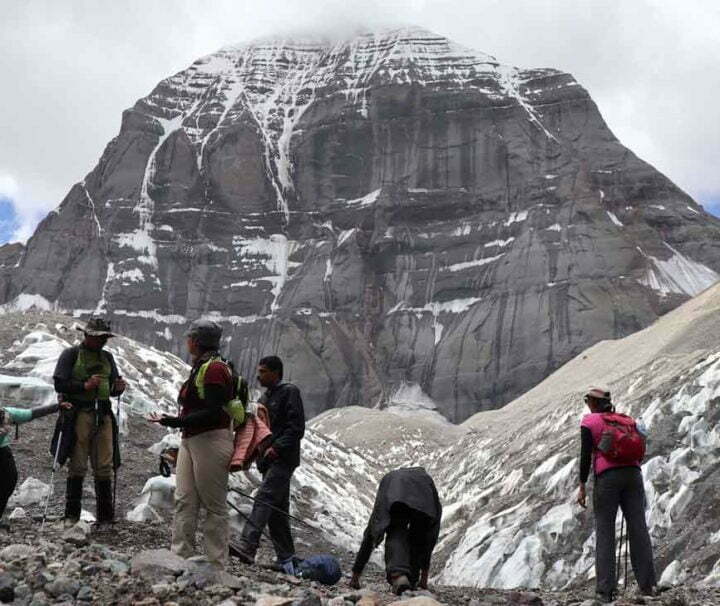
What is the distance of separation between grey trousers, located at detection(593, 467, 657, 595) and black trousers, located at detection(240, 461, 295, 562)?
10.2ft

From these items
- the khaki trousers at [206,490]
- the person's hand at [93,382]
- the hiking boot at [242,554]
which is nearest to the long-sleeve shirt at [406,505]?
the hiking boot at [242,554]

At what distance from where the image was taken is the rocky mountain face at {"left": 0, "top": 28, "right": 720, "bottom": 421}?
117750mm

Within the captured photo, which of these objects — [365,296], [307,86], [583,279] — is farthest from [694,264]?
[307,86]

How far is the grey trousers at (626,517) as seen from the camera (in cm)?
986

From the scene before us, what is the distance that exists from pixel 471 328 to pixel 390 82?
42.9m

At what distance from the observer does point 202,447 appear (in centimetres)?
882

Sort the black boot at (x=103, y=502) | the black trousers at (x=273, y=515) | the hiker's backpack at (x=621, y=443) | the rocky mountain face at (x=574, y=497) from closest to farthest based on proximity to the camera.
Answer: the hiker's backpack at (x=621, y=443) < the black trousers at (x=273, y=515) < the black boot at (x=103, y=502) < the rocky mountain face at (x=574, y=497)

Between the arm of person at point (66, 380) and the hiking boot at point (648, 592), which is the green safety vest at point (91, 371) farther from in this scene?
the hiking boot at point (648, 592)

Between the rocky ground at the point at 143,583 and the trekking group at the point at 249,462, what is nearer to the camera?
the rocky ground at the point at 143,583

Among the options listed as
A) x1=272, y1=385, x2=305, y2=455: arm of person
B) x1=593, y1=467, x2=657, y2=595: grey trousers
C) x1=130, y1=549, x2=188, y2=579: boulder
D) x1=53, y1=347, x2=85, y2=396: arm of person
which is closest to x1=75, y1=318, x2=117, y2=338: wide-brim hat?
x1=53, y1=347, x2=85, y2=396: arm of person

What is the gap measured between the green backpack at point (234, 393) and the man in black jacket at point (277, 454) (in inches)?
70.6

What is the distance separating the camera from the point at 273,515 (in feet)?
36.5

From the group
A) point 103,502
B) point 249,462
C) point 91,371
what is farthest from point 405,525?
point 91,371

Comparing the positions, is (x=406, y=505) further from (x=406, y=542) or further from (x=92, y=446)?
(x=92, y=446)
